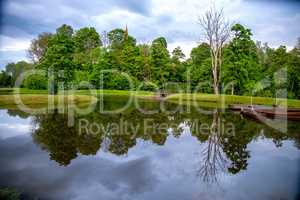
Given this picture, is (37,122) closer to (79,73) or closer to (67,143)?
(67,143)

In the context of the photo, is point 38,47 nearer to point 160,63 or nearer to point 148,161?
point 160,63

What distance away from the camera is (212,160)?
7797 millimetres

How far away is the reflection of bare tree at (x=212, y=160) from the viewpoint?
6597 mm

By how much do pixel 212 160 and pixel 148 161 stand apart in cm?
184

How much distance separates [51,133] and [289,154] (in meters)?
8.65

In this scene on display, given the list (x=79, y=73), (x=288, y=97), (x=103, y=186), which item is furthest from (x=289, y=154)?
(x=79, y=73)

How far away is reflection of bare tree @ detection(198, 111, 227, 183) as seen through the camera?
6597 millimetres

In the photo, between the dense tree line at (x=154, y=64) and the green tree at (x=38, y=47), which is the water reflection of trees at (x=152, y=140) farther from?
the green tree at (x=38, y=47)

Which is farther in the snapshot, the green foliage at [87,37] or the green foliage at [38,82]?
the green foliage at [87,37]

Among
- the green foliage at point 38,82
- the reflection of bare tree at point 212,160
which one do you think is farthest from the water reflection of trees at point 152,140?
the green foliage at point 38,82

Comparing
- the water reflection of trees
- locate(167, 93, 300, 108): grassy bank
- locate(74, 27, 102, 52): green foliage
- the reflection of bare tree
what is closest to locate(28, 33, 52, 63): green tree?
locate(74, 27, 102, 52): green foliage

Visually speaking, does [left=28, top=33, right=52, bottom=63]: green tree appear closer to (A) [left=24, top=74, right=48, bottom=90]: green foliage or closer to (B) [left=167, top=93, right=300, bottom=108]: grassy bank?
(A) [left=24, top=74, right=48, bottom=90]: green foliage

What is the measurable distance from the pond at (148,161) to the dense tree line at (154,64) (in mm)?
17966

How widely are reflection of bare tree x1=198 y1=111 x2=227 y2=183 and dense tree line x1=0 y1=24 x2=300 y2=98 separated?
2099 cm
